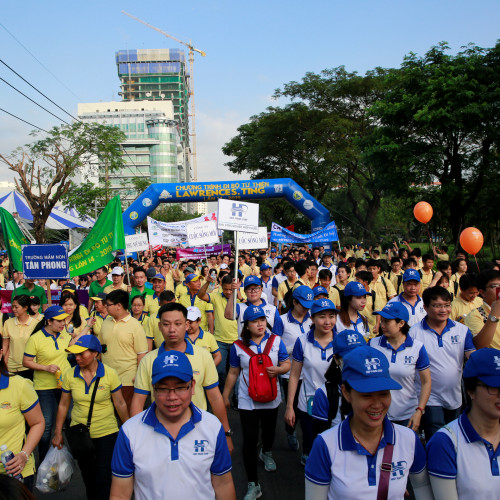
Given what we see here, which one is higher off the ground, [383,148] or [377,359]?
[383,148]

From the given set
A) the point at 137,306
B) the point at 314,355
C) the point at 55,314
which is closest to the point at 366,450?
the point at 314,355

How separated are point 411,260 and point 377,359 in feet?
22.5

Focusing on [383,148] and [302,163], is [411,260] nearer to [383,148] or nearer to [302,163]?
[383,148]

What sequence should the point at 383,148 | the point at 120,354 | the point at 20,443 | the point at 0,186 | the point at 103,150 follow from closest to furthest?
the point at 20,443
the point at 120,354
the point at 383,148
the point at 103,150
the point at 0,186

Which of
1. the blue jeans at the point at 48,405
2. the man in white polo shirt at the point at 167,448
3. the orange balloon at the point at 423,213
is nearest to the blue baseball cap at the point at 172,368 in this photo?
the man in white polo shirt at the point at 167,448

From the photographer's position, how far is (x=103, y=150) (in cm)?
2295

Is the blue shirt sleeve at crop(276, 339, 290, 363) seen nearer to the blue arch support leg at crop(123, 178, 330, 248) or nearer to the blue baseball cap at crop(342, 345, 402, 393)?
the blue baseball cap at crop(342, 345, 402, 393)

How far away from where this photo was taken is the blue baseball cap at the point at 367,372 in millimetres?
2136

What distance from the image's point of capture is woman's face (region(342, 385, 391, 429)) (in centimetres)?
214

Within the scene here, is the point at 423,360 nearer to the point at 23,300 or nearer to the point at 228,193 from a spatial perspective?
the point at 23,300

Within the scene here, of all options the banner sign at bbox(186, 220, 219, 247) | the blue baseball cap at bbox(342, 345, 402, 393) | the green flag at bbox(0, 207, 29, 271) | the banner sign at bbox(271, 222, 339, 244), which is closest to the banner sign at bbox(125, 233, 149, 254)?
the banner sign at bbox(186, 220, 219, 247)

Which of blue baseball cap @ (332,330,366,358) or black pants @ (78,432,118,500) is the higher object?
blue baseball cap @ (332,330,366,358)

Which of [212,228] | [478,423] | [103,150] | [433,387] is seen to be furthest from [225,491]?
[103,150]

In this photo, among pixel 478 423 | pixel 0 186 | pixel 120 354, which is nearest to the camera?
pixel 478 423
